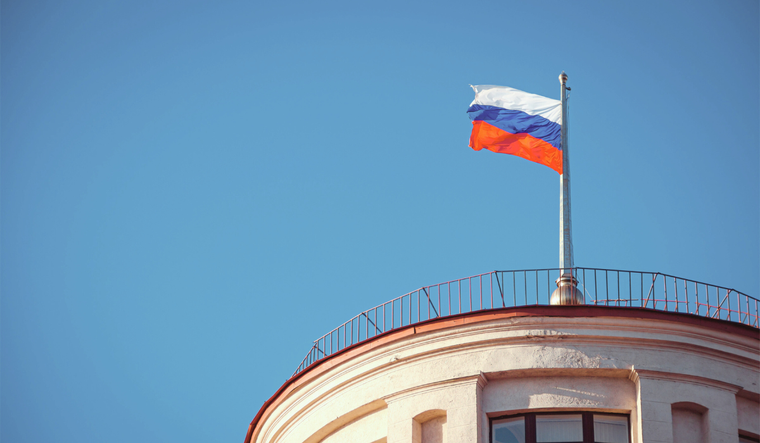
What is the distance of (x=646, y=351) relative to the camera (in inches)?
941

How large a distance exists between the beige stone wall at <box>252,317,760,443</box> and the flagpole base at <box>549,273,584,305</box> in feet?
5.41

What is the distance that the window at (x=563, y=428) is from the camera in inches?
922

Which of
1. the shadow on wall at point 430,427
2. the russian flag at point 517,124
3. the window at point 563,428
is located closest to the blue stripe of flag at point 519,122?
the russian flag at point 517,124

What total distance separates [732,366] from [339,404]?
9.06 m

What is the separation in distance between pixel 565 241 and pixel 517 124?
15.6ft

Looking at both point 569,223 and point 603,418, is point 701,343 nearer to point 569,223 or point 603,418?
point 603,418

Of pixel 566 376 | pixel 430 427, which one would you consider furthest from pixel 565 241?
pixel 430 427

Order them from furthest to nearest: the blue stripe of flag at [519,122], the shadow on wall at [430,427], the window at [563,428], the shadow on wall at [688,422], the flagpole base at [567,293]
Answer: the blue stripe of flag at [519,122]
the flagpole base at [567,293]
the shadow on wall at [430,427]
the window at [563,428]
the shadow on wall at [688,422]

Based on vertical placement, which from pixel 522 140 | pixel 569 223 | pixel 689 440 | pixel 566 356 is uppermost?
pixel 522 140

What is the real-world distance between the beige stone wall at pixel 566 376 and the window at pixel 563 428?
0.23 meters

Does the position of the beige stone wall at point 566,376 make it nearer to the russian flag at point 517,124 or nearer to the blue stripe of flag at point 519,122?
the russian flag at point 517,124

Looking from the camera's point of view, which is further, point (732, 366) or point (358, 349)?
point (358, 349)

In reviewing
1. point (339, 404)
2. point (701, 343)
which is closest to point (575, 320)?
point (701, 343)

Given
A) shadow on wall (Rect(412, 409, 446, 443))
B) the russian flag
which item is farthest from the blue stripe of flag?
shadow on wall (Rect(412, 409, 446, 443))
